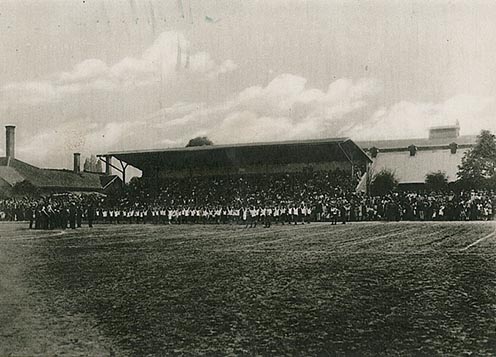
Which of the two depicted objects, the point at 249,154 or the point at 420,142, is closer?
the point at 249,154

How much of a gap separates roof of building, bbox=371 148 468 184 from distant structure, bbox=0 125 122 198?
17060 millimetres

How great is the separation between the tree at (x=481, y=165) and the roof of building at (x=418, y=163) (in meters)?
4.87

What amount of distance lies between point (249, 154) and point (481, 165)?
11720 millimetres

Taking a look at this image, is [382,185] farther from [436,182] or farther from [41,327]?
[41,327]

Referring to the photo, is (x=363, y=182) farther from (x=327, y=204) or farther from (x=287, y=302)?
(x=287, y=302)

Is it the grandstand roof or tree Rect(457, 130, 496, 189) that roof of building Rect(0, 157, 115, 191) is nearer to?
the grandstand roof

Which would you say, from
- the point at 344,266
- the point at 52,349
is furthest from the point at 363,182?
the point at 52,349

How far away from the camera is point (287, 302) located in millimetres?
6883

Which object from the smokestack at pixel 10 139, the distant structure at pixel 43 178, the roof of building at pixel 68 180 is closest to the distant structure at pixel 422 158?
the distant structure at pixel 43 178

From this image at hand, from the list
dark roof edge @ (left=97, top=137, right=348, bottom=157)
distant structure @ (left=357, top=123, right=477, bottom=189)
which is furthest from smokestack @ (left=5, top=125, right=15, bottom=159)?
distant structure @ (left=357, top=123, right=477, bottom=189)

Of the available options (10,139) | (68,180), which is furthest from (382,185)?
(68,180)

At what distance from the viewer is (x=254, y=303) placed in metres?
6.81

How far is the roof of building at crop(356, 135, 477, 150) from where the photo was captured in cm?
4066

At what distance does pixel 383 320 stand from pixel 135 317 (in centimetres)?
259
